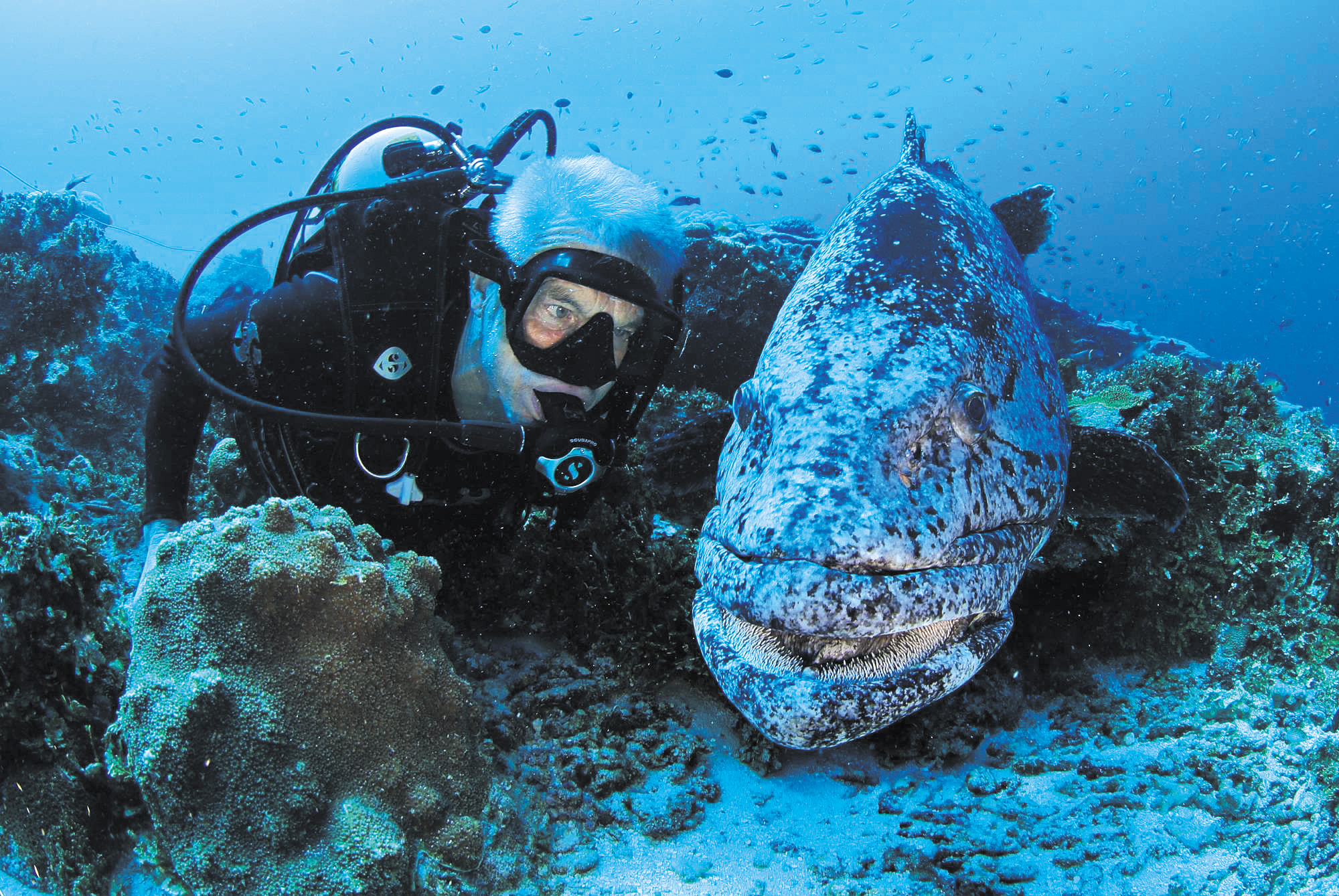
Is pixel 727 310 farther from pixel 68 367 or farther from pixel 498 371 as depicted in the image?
pixel 68 367

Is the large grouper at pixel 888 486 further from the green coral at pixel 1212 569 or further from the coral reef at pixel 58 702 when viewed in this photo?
the coral reef at pixel 58 702

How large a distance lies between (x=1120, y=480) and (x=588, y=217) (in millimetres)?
2957

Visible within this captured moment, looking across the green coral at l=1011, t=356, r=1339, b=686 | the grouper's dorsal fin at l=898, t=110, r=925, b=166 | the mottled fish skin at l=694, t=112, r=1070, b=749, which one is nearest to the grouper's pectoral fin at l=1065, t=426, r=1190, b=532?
the mottled fish skin at l=694, t=112, r=1070, b=749

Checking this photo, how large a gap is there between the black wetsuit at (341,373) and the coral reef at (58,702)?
715mm

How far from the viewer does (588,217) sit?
329cm

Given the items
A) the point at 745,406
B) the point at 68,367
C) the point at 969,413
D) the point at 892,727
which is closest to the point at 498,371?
the point at 745,406

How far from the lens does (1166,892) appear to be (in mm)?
1900

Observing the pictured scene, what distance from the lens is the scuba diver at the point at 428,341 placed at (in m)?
3.18

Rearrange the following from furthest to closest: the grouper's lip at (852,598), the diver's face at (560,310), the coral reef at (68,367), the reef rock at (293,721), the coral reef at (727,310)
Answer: the coral reef at (727,310) < the coral reef at (68,367) < the diver's face at (560,310) < the reef rock at (293,721) < the grouper's lip at (852,598)

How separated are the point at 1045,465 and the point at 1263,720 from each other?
5.39 feet

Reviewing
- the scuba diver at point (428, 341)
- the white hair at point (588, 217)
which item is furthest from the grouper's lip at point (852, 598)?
the white hair at point (588, 217)

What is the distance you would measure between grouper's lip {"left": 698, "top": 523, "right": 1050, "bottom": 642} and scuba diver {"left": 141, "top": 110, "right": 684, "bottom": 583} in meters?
1.58

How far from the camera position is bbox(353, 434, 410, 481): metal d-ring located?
323 centimetres

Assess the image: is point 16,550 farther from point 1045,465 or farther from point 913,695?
point 1045,465
